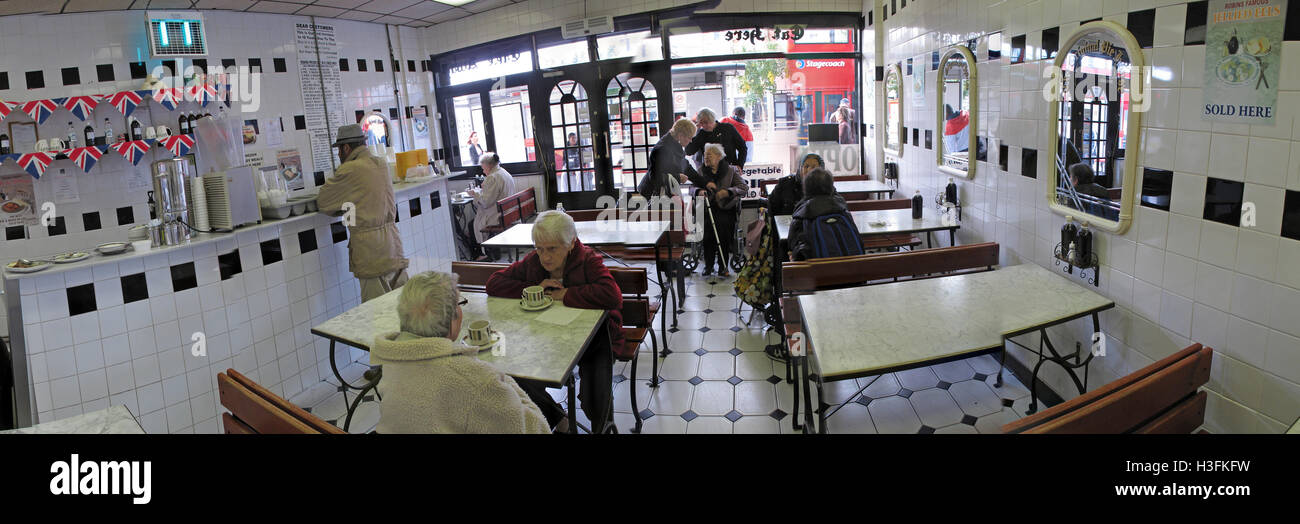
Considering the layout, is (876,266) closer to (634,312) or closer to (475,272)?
(634,312)

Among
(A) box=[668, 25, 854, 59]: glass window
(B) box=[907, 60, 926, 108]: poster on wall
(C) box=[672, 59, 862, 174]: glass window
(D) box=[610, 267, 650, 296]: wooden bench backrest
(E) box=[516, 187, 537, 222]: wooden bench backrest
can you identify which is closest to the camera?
(D) box=[610, 267, 650, 296]: wooden bench backrest

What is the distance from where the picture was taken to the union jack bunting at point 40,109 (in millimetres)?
4412

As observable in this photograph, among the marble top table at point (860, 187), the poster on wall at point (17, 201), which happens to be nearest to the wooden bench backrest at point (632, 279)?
the marble top table at point (860, 187)

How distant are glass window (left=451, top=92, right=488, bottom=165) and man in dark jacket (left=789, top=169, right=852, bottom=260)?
572 cm

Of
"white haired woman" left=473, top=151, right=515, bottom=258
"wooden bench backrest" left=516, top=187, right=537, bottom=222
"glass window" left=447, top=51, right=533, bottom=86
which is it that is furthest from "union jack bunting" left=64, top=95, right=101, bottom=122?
"glass window" left=447, top=51, right=533, bottom=86

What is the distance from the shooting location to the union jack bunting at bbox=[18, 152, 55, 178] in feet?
14.6

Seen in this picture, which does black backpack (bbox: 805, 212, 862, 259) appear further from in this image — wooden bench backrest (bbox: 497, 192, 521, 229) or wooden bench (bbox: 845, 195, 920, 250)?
wooden bench backrest (bbox: 497, 192, 521, 229)

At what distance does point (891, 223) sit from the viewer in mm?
4746

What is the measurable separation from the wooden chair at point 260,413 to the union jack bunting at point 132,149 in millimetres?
3673

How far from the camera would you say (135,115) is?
5.07m

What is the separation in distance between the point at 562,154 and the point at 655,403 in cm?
535

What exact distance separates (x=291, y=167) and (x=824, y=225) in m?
5.04

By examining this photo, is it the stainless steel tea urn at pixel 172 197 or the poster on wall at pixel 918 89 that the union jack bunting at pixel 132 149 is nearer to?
the stainless steel tea urn at pixel 172 197
